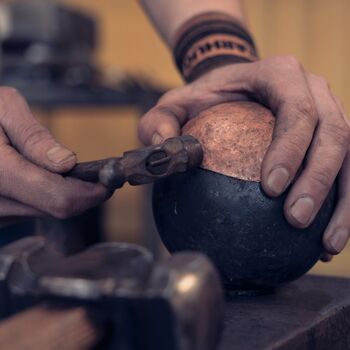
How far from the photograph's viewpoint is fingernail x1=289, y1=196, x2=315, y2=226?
3.21 ft

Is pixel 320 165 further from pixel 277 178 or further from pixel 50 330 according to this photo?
pixel 50 330

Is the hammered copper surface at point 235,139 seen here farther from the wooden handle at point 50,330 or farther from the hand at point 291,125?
the wooden handle at point 50,330

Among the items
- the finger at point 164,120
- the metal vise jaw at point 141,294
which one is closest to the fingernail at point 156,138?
the finger at point 164,120

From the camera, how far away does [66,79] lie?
311cm

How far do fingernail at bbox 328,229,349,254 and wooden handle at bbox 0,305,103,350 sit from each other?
0.43 m

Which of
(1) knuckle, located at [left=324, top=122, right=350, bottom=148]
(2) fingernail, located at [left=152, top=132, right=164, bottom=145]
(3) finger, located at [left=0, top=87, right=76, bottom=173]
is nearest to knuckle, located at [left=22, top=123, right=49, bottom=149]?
(3) finger, located at [left=0, top=87, right=76, bottom=173]

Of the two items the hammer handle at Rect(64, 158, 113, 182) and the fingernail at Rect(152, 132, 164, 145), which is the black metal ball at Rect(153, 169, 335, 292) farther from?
the hammer handle at Rect(64, 158, 113, 182)

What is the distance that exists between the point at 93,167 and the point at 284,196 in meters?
0.27

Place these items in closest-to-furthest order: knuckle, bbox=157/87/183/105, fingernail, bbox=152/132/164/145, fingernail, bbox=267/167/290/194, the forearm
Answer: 1. fingernail, bbox=267/167/290/194
2. fingernail, bbox=152/132/164/145
3. knuckle, bbox=157/87/183/105
4. the forearm

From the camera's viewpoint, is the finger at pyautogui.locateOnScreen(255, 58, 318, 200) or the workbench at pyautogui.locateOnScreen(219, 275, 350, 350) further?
the finger at pyautogui.locateOnScreen(255, 58, 318, 200)

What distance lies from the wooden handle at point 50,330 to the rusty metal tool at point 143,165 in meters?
0.19

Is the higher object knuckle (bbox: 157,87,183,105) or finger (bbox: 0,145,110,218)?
knuckle (bbox: 157,87,183,105)

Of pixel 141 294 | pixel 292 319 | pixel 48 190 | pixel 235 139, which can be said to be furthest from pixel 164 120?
pixel 141 294

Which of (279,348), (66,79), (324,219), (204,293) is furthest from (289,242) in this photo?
(66,79)
